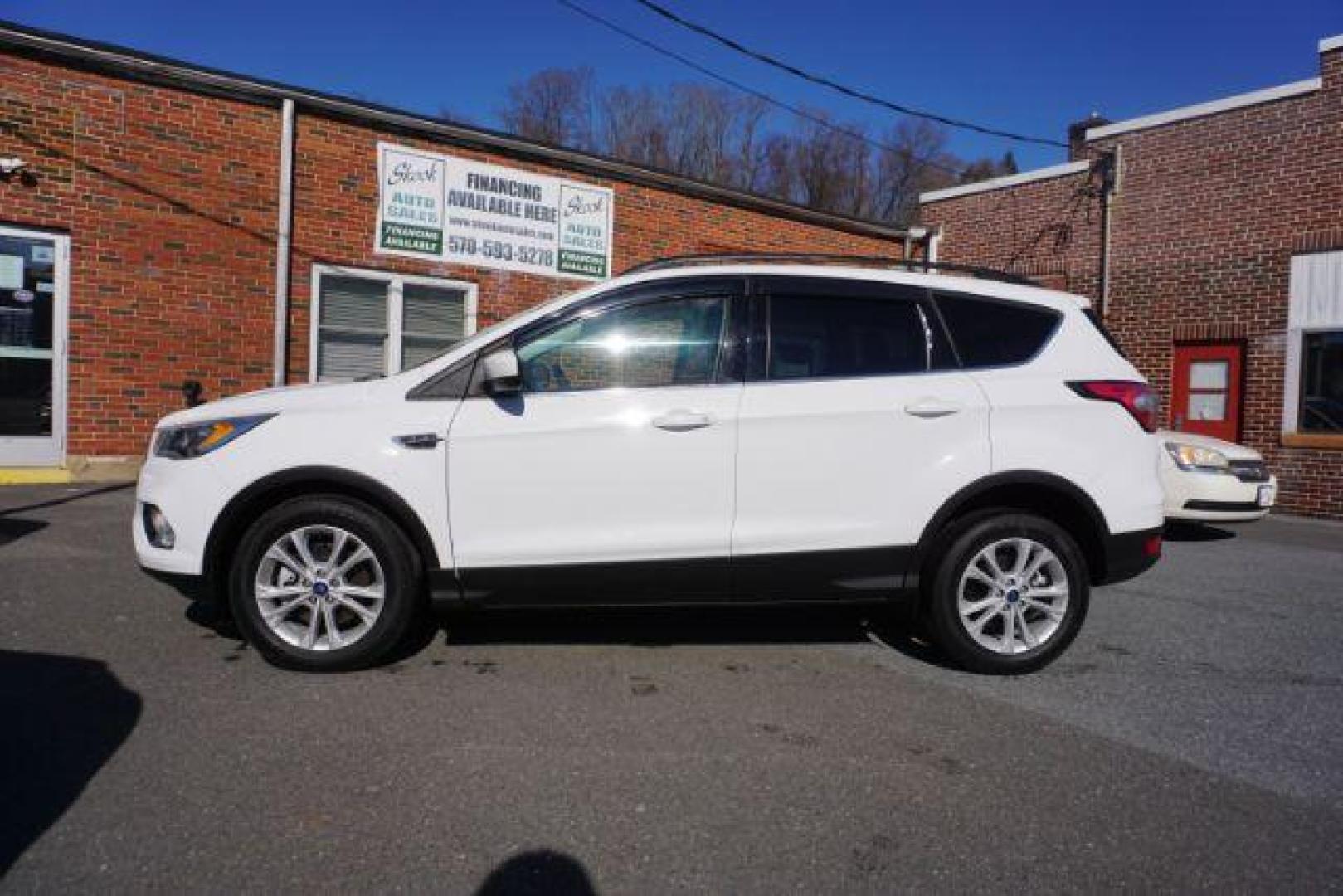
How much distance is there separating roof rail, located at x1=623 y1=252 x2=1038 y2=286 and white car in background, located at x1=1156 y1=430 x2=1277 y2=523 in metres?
4.73

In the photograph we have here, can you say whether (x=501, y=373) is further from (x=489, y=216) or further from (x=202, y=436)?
(x=489, y=216)

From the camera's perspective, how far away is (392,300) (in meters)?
10.6

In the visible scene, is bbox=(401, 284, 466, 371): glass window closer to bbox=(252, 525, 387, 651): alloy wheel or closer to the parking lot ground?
the parking lot ground

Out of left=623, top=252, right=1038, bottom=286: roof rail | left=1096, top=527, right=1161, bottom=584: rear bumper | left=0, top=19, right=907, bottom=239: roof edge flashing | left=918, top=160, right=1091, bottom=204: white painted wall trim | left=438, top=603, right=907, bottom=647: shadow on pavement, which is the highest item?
left=918, top=160, right=1091, bottom=204: white painted wall trim

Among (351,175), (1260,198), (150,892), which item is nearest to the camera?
(150,892)

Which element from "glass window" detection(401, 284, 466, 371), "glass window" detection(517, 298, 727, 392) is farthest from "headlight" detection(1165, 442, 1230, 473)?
"glass window" detection(401, 284, 466, 371)

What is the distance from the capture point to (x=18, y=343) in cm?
867

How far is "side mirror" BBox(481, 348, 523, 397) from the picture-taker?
377 cm

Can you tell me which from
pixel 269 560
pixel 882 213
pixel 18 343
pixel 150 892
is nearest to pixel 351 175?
pixel 18 343

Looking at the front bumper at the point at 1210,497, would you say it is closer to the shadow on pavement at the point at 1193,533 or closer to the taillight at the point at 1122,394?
the shadow on pavement at the point at 1193,533

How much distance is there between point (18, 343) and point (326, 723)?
7510 millimetres

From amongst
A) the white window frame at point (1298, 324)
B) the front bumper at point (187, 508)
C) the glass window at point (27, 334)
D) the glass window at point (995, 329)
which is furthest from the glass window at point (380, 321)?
the white window frame at point (1298, 324)

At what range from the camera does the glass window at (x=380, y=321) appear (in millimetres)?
10297

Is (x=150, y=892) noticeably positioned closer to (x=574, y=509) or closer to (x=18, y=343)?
(x=574, y=509)
